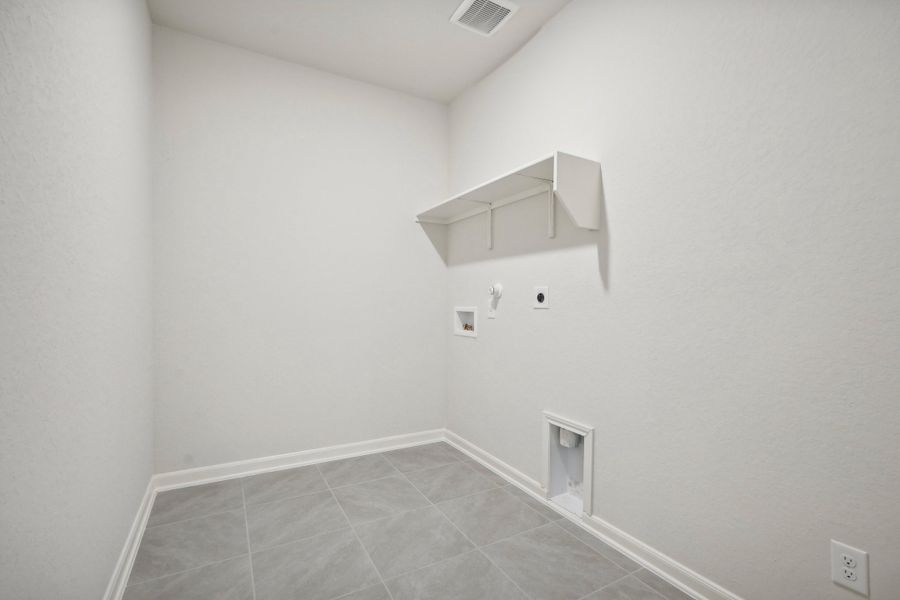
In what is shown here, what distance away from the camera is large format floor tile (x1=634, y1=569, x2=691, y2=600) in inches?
61.1

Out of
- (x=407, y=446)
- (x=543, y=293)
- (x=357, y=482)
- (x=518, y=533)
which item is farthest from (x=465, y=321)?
(x=518, y=533)

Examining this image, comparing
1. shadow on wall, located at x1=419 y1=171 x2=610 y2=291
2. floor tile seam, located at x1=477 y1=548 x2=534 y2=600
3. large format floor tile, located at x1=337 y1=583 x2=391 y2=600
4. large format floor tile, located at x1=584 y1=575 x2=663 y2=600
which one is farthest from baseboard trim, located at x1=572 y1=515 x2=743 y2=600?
shadow on wall, located at x1=419 y1=171 x2=610 y2=291

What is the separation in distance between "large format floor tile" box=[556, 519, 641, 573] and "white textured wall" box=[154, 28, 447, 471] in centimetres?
144

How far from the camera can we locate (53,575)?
95 centimetres

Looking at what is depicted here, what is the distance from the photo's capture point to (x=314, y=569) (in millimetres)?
1702

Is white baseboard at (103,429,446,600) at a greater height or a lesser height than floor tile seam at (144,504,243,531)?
greater

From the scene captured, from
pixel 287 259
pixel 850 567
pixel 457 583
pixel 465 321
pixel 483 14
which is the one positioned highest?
pixel 483 14

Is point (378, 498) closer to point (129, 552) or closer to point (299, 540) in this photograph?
point (299, 540)

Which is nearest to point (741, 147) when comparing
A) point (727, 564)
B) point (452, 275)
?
point (727, 564)

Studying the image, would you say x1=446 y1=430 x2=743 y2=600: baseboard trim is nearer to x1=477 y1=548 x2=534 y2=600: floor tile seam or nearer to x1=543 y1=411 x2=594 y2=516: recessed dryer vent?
x1=543 y1=411 x2=594 y2=516: recessed dryer vent

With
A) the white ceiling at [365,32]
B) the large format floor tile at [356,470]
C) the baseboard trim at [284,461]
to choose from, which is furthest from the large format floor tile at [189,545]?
the white ceiling at [365,32]

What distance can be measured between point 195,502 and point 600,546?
210cm

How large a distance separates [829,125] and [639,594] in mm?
1712

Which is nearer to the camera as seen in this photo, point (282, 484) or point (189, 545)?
point (189, 545)
